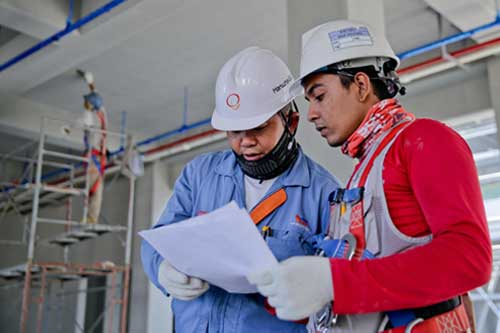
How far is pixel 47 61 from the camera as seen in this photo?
5652 millimetres

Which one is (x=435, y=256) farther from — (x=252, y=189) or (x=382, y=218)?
(x=252, y=189)

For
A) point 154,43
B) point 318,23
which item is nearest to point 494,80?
point 318,23

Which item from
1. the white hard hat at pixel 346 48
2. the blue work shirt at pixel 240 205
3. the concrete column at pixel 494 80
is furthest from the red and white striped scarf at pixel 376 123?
the concrete column at pixel 494 80

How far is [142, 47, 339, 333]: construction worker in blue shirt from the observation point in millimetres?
1601

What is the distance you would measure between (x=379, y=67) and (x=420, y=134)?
0.33 m

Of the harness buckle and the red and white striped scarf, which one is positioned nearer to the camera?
the harness buckle

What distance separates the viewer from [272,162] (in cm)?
180

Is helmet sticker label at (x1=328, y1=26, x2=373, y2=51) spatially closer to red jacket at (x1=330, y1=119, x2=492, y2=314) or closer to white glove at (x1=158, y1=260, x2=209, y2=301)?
red jacket at (x1=330, y1=119, x2=492, y2=314)

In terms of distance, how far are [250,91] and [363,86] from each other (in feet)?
1.77

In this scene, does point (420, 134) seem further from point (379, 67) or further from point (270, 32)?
point (270, 32)

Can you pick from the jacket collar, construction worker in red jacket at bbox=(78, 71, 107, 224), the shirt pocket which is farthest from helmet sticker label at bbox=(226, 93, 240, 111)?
construction worker in red jacket at bbox=(78, 71, 107, 224)

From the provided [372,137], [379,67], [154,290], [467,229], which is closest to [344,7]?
[379,67]

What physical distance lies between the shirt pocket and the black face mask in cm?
22

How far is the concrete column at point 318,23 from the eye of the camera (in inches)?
110
